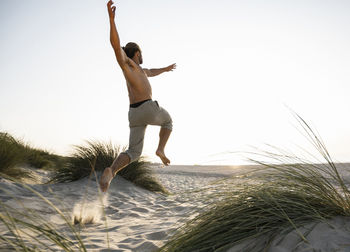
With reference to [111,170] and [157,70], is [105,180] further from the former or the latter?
[157,70]

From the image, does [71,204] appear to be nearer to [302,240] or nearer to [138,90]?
[138,90]

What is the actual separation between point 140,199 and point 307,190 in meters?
3.42

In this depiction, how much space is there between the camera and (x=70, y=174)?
5.59 meters

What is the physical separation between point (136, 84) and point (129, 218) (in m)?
1.70

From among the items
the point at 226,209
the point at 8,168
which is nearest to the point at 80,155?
the point at 8,168

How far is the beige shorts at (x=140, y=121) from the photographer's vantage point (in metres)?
3.55

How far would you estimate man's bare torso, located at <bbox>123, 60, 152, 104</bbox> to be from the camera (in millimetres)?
3516

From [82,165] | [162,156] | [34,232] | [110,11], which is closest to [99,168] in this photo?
[82,165]

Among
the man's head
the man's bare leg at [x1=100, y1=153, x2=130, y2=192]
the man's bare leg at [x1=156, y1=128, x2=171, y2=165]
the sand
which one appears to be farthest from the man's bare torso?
the sand

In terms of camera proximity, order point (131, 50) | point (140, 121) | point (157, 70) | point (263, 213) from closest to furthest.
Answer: point (263, 213), point (140, 121), point (131, 50), point (157, 70)

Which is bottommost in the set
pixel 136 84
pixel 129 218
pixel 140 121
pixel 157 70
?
pixel 129 218

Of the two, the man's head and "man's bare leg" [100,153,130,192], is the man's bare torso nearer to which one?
the man's head

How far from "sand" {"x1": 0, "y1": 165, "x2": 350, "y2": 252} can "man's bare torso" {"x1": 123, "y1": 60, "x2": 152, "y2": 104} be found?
1.31 m

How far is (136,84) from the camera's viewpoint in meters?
3.55
